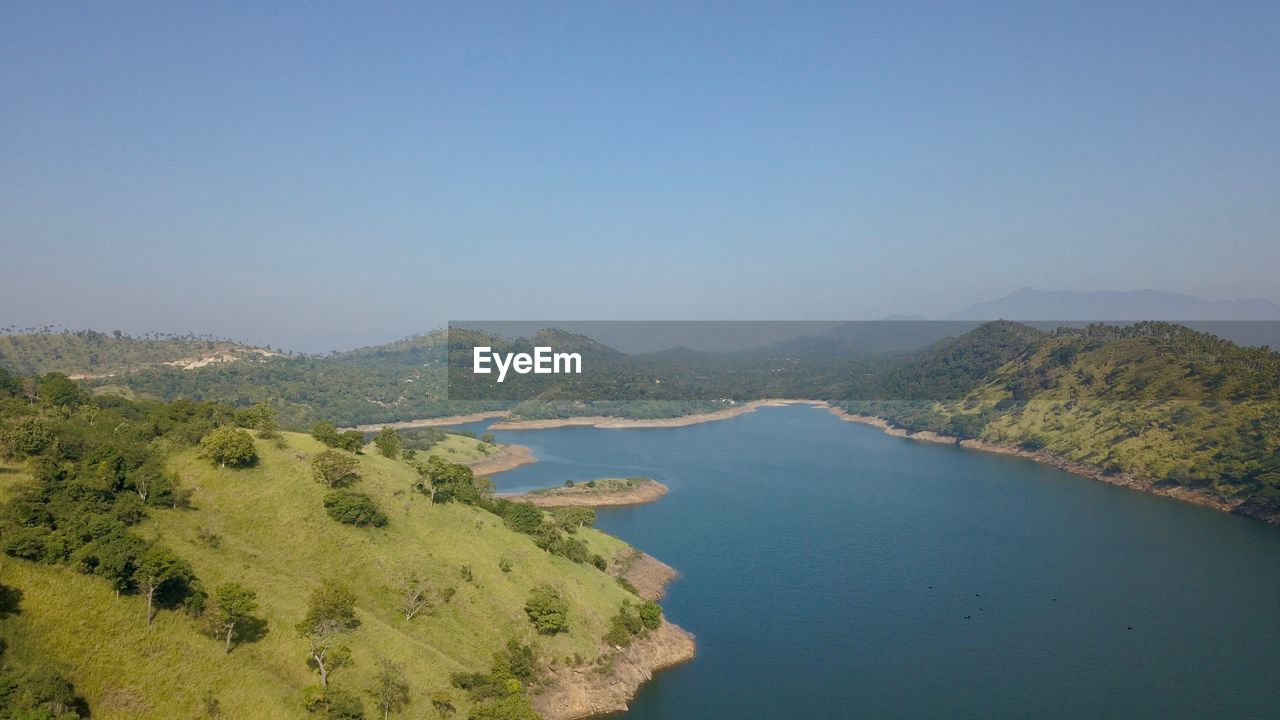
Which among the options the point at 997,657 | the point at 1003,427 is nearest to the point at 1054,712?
Answer: the point at 997,657

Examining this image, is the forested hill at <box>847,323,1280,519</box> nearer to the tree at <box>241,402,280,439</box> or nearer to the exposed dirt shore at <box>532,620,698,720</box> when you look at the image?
the exposed dirt shore at <box>532,620,698,720</box>

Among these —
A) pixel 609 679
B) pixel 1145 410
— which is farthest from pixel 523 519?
pixel 1145 410

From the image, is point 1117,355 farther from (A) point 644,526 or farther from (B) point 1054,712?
(B) point 1054,712

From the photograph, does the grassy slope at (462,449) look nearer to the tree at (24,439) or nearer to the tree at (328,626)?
the tree at (24,439)

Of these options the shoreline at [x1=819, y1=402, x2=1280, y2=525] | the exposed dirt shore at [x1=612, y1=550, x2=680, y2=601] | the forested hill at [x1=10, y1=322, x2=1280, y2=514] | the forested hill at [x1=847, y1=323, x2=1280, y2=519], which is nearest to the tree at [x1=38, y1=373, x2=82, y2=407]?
the exposed dirt shore at [x1=612, y1=550, x2=680, y2=601]

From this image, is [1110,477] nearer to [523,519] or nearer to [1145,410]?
[1145,410]

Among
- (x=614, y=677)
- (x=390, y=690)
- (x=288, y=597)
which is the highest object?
(x=288, y=597)
